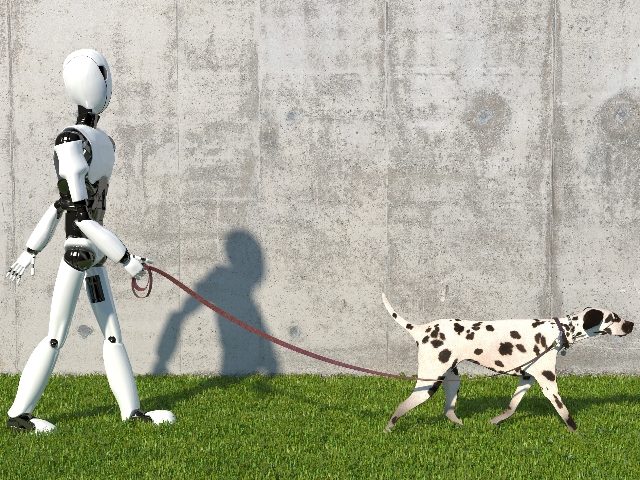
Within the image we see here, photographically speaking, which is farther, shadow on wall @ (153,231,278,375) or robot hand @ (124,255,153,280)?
shadow on wall @ (153,231,278,375)

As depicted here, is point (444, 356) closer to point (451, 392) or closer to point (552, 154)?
point (451, 392)

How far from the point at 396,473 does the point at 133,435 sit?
185 centimetres

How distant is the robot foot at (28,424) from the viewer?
21.6 feet

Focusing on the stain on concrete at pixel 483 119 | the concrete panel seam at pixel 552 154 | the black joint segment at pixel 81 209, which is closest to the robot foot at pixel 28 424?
the black joint segment at pixel 81 209

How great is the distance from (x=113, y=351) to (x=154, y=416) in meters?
0.53

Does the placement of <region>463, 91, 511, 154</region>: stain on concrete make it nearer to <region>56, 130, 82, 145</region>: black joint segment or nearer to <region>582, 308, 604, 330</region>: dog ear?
<region>582, 308, 604, 330</region>: dog ear

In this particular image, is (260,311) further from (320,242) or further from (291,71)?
(291,71)

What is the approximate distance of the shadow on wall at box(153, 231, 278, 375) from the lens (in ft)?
28.8

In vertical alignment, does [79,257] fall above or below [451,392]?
above

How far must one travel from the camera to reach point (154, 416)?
266 inches

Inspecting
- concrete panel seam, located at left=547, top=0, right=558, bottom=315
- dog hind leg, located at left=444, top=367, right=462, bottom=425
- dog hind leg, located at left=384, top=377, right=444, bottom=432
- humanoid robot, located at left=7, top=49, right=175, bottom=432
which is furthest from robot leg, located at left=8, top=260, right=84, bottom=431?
concrete panel seam, located at left=547, top=0, right=558, bottom=315

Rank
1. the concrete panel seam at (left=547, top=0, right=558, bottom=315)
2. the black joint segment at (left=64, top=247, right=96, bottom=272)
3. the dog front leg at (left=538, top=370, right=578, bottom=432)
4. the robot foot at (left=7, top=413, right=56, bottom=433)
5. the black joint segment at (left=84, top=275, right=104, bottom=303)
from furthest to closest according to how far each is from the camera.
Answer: the concrete panel seam at (left=547, top=0, right=558, bottom=315) → the black joint segment at (left=84, top=275, right=104, bottom=303) → the robot foot at (left=7, top=413, right=56, bottom=433) → the black joint segment at (left=64, top=247, right=96, bottom=272) → the dog front leg at (left=538, top=370, right=578, bottom=432)

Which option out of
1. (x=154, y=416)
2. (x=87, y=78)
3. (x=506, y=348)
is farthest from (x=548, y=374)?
(x=87, y=78)

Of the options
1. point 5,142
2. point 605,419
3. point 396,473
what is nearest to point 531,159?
point 605,419
